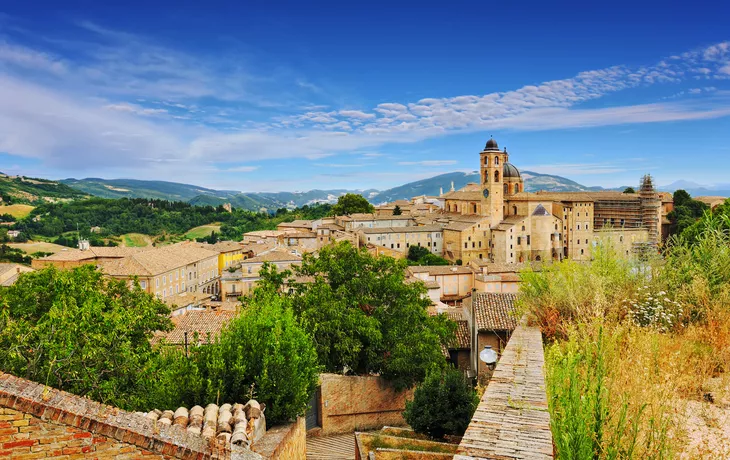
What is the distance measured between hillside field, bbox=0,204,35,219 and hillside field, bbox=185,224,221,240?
29812 mm

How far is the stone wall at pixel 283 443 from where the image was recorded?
6.28 meters

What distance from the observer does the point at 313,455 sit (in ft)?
36.2

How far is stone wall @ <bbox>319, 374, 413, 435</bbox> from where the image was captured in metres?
12.7

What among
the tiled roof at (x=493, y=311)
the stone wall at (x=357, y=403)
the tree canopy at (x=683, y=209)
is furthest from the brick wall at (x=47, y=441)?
the tree canopy at (x=683, y=209)

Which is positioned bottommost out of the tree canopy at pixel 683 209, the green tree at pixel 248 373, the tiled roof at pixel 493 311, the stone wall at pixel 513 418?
the tiled roof at pixel 493 311

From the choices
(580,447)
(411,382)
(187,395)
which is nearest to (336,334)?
(411,382)

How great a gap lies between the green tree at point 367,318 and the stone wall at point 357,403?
49 centimetres

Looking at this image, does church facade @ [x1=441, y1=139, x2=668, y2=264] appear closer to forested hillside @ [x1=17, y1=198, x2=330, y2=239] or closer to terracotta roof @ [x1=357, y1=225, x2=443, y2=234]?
terracotta roof @ [x1=357, y1=225, x2=443, y2=234]

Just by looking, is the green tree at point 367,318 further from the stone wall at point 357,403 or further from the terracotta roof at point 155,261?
the terracotta roof at point 155,261

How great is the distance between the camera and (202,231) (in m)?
94.4

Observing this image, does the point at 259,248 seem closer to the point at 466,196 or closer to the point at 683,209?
the point at 466,196

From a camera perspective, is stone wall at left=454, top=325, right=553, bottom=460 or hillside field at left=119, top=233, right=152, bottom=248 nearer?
stone wall at left=454, top=325, right=553, bottom=460

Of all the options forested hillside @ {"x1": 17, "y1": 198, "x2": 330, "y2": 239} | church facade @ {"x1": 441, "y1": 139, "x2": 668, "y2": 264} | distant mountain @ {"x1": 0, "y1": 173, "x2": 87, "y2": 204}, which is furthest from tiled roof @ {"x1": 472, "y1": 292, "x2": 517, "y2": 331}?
distant mountain @ {"x1": 0, "y1": 173, "x2": 87, "y2": 204}

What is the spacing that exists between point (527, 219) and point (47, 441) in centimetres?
6193
